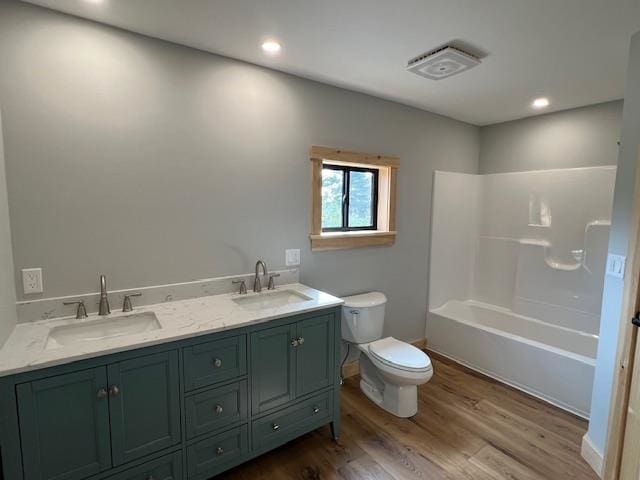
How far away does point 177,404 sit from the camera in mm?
1533

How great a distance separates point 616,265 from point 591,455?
3.71ft

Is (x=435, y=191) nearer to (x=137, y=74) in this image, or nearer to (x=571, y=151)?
(x=571, y=151)

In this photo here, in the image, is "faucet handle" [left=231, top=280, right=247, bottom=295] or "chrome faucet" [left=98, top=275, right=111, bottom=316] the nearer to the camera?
"chrome faucet" [left=98, top=275, right=111, bottom=316]

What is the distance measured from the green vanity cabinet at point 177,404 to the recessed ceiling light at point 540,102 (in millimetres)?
2479

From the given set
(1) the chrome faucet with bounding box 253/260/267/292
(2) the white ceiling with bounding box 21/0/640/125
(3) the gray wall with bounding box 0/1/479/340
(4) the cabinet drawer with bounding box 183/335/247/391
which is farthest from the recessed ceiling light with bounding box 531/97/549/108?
(4) the cabinet drawer with bounding box 183/335/247/391

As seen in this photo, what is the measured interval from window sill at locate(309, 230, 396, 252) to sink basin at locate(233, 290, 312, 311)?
43cm

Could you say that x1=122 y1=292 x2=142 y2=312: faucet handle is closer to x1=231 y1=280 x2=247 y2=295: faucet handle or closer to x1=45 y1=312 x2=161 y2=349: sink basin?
x1=45 y1=312 x2=161 y2=349: sink basin

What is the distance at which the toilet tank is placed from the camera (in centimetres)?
256

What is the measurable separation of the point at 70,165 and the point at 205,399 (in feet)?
4.43

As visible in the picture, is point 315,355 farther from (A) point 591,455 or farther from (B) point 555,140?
(B) point 555,140

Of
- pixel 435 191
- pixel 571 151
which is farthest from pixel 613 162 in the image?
pixel 435 191

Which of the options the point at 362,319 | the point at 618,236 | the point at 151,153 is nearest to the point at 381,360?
the point at 362,319

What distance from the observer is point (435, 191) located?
3260 millimetres

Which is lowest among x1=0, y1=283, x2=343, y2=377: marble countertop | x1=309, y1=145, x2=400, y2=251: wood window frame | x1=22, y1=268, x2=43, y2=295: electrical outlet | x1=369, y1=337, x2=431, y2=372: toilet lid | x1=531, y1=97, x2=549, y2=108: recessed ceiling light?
x1=369, y1=337, x2=431, y2=372: toilet lid
